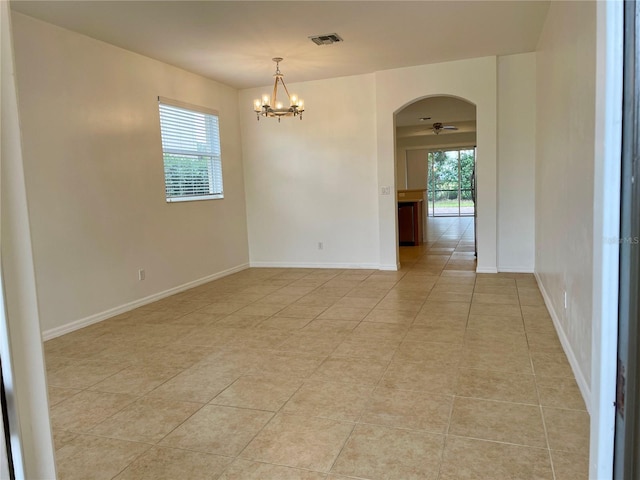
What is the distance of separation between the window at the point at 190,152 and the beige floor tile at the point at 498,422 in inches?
166

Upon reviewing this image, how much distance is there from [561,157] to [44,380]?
3349mm

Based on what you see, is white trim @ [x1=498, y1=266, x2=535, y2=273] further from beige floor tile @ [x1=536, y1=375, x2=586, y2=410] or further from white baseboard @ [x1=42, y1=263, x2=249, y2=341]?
white baseboard @ [x1=42, y1=263, x2=249, y2=341]

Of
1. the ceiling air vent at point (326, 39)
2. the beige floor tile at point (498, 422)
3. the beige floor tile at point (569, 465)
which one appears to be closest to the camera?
the beige floor tile at point (569, 465)

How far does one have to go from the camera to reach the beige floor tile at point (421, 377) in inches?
104

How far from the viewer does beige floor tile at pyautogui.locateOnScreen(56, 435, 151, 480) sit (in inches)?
77.0

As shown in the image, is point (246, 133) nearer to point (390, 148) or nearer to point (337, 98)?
point (337, 98)

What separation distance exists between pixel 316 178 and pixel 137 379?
4265mm

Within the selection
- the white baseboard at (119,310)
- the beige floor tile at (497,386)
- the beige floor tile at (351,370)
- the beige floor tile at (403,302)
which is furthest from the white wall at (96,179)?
the beige floor tile at (497,386)

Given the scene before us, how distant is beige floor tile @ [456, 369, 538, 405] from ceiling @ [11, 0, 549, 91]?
2.98 metres

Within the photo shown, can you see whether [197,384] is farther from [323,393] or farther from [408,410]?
[408,410]

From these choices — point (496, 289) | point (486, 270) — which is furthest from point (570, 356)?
point (486, 270)

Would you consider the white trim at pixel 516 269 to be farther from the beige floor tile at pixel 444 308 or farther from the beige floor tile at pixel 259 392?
the beige floor tile at pixel 259 392

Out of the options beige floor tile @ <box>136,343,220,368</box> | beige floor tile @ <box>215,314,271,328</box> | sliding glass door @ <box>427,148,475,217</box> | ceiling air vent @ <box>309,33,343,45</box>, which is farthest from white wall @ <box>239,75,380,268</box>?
sliding glass door @ <box>427,148,475,217</box>

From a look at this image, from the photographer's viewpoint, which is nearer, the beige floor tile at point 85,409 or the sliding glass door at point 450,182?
the beige floor tile at point 85,409
